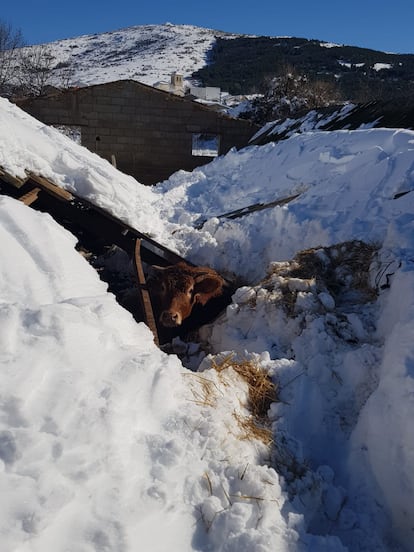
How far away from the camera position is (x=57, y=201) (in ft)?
22.0

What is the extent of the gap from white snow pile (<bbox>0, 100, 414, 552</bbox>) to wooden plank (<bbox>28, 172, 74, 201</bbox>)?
129 centimetres

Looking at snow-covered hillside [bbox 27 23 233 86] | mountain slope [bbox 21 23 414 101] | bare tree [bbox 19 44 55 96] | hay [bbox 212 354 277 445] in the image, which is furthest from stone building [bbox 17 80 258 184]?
snow-covered hillside [bbox 27 23 233 86]

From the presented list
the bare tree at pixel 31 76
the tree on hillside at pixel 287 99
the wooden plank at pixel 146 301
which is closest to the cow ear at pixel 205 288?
the wooden plank at pixel 146 301

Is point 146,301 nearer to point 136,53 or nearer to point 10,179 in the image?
point 10,179

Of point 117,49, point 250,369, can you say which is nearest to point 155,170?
point 250,369

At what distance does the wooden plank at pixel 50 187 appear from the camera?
Result: 21.5ft

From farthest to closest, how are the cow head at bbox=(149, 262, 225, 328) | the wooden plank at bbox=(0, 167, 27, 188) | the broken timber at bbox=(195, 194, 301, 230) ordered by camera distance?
the broken timber at bbox=(195, 194, 301, 230), the wooden plank at bbox=(0, 167, 27, 188), the cow head at bbox=(149, 262, 225, 328)

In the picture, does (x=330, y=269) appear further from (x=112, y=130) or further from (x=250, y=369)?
(x=112, y=130)

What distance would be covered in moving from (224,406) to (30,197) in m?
4.08

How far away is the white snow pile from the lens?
2352 mm

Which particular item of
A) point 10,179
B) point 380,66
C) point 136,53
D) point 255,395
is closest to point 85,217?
point 10,179

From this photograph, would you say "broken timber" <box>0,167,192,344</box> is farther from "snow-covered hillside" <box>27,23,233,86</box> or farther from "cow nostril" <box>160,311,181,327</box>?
"snow-covered hillside" <box>27,23,233,86</box>

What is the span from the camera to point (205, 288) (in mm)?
5906

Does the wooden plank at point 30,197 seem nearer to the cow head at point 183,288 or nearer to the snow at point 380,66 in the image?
the cow head at point 183,288
